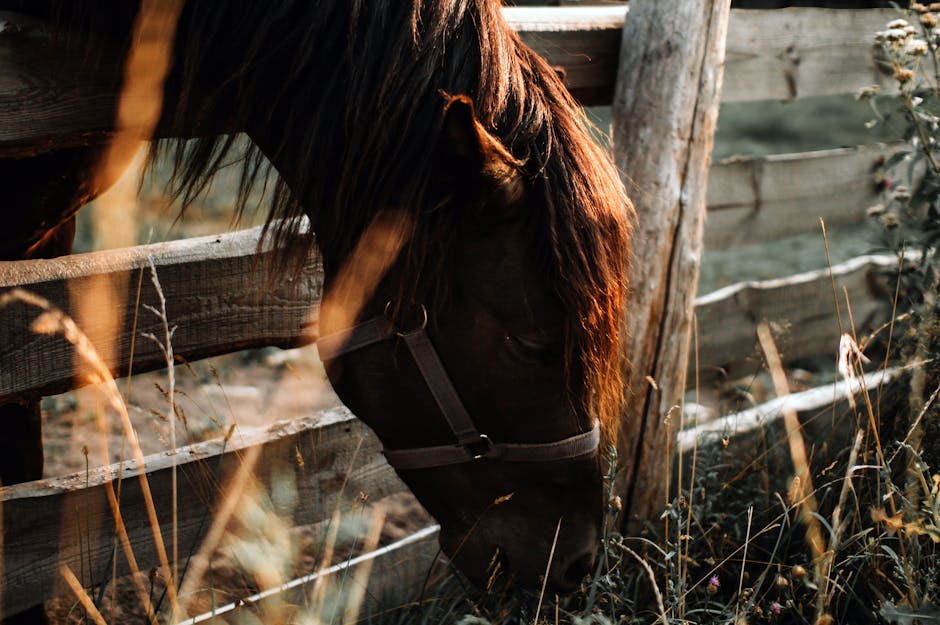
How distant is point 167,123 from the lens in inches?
68.1

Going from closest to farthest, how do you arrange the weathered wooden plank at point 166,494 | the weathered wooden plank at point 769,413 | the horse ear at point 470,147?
the horse ear at point 470,147, the weathered wooden plank at point 166,494, the weathered wooden plank at point 769,413

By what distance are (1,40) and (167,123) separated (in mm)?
354

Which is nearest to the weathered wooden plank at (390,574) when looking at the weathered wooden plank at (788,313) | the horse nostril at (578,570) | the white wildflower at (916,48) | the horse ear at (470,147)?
the horse nostril at (578,570)

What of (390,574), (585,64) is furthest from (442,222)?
A: (390,574)

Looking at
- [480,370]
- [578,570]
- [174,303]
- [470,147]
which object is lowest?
[578,570]

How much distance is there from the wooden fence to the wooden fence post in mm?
183

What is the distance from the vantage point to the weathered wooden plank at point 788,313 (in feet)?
11.0

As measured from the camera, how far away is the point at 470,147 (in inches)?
52.7

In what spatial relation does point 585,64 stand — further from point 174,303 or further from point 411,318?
point 174,303

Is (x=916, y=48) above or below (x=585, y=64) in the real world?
below

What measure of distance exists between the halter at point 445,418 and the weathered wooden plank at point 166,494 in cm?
33

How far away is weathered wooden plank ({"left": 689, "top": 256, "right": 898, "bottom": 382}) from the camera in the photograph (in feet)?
11.0

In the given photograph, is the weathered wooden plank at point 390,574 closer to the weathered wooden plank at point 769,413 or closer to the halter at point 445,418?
the halter at point 445,418

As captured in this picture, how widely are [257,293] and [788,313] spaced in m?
2.49
